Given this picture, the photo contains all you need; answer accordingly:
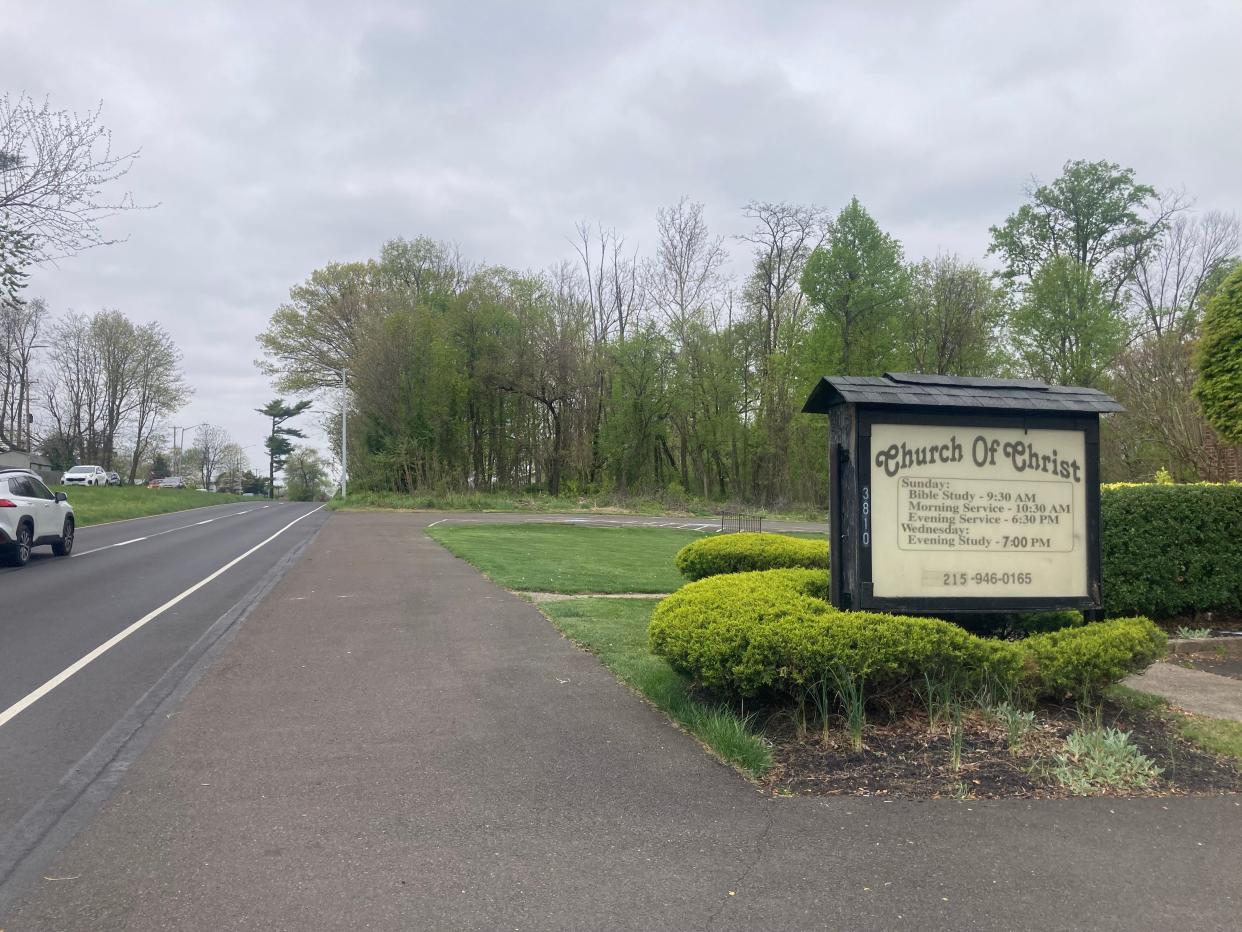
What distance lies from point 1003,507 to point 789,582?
190 cm

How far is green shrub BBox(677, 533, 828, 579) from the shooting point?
11.2m

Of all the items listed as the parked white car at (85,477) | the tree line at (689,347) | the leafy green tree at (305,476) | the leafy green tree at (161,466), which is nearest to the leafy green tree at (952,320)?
the tree line at (689,347)

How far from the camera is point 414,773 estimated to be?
527 cm

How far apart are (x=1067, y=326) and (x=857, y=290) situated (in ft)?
28.3

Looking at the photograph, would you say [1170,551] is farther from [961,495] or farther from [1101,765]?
[1101,765]

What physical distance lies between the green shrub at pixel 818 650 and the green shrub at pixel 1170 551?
174 inches

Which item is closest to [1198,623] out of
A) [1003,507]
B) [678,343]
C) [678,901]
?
[1003,507]

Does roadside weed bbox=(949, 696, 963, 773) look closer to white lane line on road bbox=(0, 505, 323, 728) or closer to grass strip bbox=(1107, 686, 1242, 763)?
grass strip bbox=(1107, 686, 1242, 763)

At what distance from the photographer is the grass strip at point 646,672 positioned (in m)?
5.52

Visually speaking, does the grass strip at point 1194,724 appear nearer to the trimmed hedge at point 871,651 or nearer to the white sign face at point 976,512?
the trimmed hedge at point 871,651

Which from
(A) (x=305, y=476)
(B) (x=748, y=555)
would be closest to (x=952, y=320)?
(B) (x=748, y=555)

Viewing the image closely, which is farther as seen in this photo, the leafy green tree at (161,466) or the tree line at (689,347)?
the leafy green tree at (161,466)

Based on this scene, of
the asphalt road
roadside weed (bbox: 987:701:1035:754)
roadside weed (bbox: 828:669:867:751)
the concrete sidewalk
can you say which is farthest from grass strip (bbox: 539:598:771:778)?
the asphalt road

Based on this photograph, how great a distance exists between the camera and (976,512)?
6.84 m
